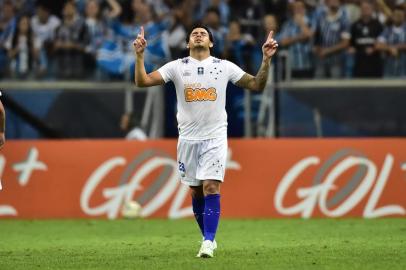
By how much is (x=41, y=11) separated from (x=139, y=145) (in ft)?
14.3

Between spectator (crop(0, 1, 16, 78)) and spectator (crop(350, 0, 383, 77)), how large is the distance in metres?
6.71

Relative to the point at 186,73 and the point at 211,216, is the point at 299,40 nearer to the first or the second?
the point at 186,73

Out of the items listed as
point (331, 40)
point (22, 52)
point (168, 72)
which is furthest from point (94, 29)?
point (168, 72)

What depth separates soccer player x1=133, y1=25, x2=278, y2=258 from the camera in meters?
10.7

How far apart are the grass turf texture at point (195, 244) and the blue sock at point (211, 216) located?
0.26 m

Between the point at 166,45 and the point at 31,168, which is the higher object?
the point at 166,45

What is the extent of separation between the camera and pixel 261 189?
695 inches

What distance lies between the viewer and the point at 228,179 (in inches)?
697

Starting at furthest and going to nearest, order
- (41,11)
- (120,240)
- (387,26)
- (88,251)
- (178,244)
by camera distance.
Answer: (41,11)
(387,26)
(120,240)
(178,244)
(88,251)

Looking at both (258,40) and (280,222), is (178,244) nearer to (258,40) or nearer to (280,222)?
(280,222)

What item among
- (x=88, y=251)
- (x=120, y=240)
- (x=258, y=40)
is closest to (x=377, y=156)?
(x=258, y=40)

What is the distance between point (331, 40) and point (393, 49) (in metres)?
1.17

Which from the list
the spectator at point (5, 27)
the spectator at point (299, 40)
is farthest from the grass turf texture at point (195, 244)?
the spectator at point (5, 27)

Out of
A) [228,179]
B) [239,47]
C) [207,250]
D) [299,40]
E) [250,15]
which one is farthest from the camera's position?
[250,15]
